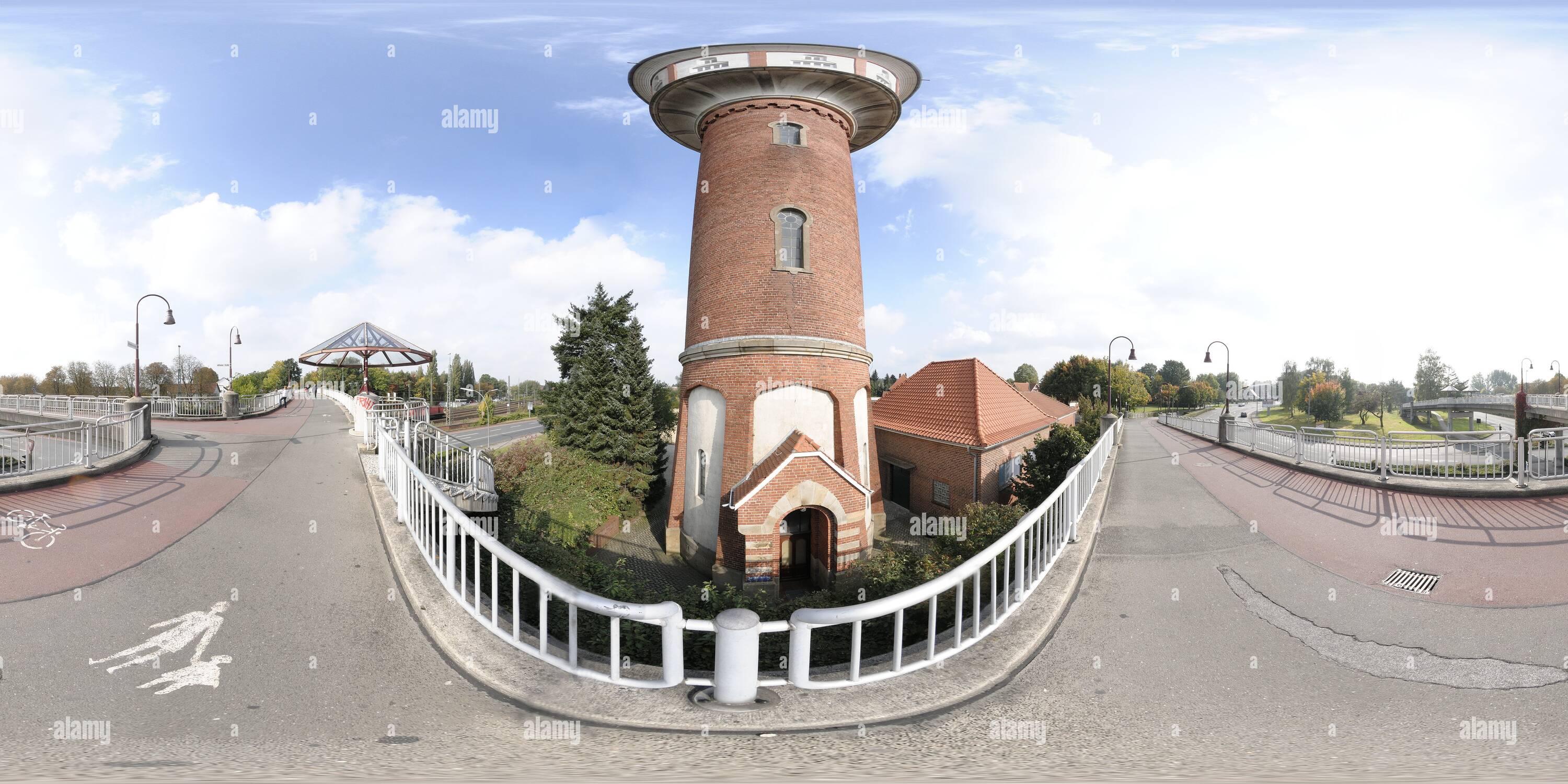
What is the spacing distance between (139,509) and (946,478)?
57.2 ft

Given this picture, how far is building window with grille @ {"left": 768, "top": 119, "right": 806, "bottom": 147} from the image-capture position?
13398mm

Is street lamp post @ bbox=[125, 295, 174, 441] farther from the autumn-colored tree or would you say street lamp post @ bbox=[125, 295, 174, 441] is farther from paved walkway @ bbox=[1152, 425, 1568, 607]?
the autumn-colored tree

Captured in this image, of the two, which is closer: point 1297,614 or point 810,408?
point 1297,614

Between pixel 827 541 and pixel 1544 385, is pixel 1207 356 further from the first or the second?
pixel 1544 385

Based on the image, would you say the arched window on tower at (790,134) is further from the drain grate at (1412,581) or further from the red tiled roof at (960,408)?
the drain grate at (1412,581)

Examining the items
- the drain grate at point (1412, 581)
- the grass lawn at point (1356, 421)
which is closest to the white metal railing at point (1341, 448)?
the drain grate at point (1412, 581)

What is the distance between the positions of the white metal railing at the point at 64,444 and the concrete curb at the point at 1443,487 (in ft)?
63.5

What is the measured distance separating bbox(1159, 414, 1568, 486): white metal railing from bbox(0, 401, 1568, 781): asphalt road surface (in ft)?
14.4

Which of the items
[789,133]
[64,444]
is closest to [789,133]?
[789,133]

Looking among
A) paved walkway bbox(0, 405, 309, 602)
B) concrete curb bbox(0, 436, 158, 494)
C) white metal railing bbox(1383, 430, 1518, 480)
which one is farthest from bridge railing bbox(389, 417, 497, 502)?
white metal railing bbox(1383, 430, 1518, 480)

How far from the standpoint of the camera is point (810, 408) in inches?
526

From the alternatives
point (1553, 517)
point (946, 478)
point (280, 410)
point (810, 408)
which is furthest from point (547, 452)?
point (1553, 517)

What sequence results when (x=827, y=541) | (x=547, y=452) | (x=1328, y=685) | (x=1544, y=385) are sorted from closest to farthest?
(x=1328, y=685)
(x=827, y=541)
(x=547, y=452)
(x=1544, y=385)

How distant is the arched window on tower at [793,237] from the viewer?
13.2 metres
